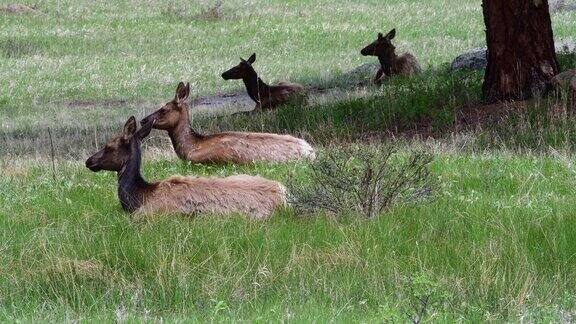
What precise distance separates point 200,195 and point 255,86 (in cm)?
1048

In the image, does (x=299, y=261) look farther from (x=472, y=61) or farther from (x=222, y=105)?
(x=222, y=105)

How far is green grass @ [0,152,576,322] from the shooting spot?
261 inches

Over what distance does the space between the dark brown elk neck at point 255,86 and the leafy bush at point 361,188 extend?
32.1 ft

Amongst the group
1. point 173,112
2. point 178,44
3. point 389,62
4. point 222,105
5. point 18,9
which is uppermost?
point 18,9

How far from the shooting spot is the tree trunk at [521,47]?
14875 mm

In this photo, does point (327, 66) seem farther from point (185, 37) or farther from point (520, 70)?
point (520, 70)

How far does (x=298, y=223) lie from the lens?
849 centimetres

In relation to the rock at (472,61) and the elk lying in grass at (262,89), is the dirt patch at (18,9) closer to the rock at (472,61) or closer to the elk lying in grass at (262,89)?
the elk lying in grass at (262,89)

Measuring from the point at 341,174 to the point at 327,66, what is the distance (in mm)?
17897

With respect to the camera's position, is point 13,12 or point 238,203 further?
point 13,12

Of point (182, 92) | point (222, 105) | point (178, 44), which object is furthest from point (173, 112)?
point (178, 44)

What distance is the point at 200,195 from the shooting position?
9008 mm

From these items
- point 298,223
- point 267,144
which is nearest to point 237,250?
point 298,223

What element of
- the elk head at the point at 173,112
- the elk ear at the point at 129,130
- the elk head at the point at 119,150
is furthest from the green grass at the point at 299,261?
the elk head at the point at 173,112
